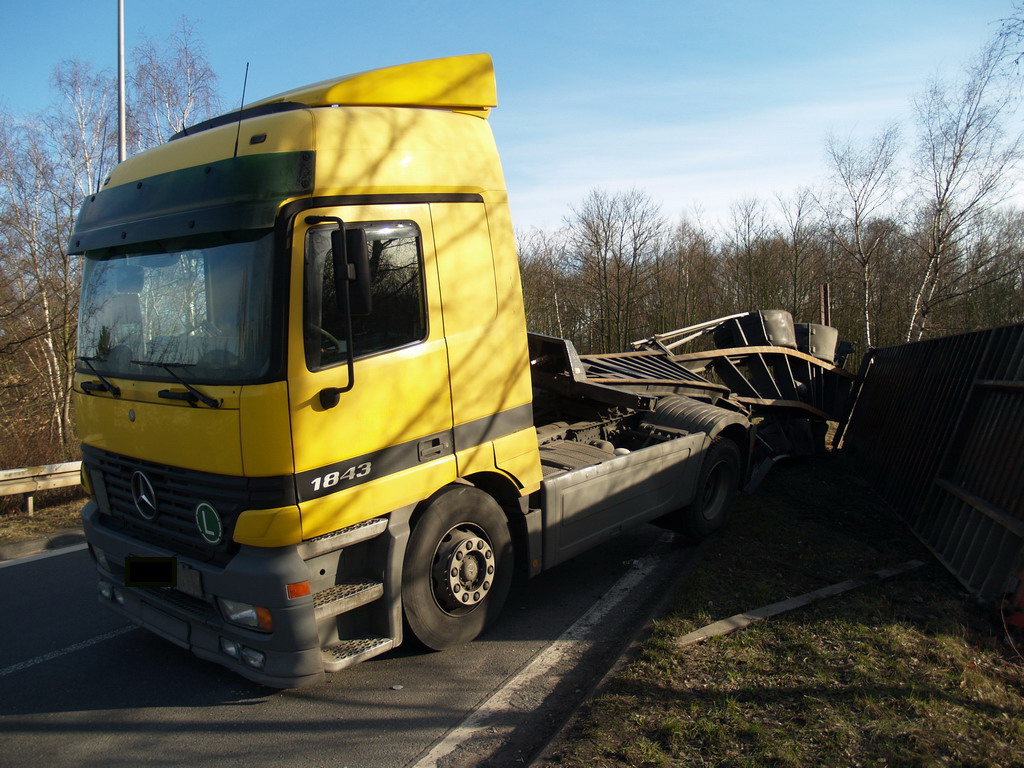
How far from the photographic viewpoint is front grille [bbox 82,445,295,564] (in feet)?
10.3

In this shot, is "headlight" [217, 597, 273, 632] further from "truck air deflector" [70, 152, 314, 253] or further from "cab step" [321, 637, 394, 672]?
"truck air deflector" [70, 152, 314, 253]

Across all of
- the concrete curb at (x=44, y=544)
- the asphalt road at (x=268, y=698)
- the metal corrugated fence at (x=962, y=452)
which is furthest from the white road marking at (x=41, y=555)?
the metal corrugated fence at (x=962, y=452)

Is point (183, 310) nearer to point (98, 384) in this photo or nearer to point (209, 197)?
point (209, 197)

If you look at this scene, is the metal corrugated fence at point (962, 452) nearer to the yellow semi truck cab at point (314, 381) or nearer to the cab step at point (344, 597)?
the yellow semi truck cab at point (314, 381)

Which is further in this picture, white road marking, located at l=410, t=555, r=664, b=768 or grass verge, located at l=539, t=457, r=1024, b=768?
white road marking, located at l=410, t=555, r=664, b=768

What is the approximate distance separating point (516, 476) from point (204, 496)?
1.88 meters

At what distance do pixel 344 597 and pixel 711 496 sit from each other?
14.4 feet

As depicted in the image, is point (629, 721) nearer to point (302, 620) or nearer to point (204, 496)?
point (302, 620)

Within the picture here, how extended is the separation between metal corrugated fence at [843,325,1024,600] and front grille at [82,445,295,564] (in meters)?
4.68

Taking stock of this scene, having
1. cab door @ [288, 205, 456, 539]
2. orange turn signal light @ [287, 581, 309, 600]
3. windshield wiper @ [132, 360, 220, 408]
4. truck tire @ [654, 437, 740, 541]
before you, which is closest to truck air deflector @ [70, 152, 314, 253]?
cab door @ [288, 205, 456, 539]

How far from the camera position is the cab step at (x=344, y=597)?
3.27m

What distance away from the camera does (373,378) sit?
3504 millimetres

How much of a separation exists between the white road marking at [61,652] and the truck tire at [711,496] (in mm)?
4392

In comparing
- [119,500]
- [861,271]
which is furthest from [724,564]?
[861,271]
